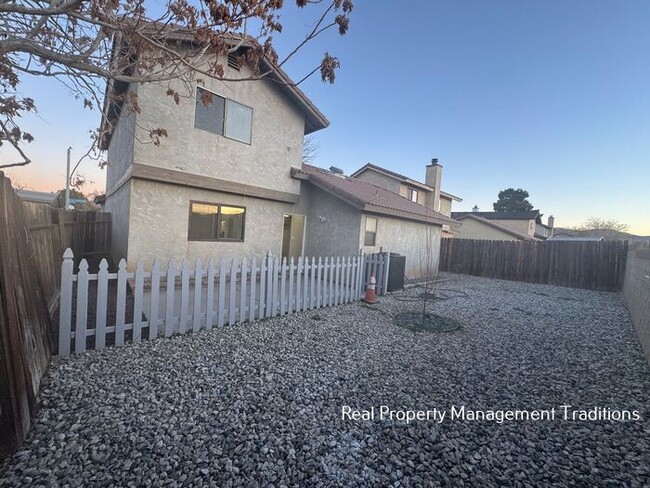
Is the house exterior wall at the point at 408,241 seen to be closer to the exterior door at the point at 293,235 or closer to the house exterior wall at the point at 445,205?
the exterior door at the point at 293,235

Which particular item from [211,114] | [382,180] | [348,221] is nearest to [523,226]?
[382,180]

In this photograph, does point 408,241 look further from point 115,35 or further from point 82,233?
point 82,233

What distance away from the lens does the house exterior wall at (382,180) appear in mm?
21766

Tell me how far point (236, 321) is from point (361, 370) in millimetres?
2961

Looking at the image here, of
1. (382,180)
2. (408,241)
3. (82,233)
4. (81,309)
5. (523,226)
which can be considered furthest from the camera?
(523,226)

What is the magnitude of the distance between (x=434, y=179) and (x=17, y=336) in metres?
23.4

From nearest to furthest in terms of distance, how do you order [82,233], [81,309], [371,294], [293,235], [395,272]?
[81,309] → [371,294] → [395,272] → [293,235] → [82,233]

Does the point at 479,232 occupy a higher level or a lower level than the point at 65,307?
higher

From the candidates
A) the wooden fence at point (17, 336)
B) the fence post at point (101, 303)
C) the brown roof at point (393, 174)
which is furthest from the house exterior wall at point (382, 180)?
the wooden fence at point (17, 336)

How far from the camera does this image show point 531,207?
4722cm

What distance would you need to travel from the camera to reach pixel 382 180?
2259 centimetres

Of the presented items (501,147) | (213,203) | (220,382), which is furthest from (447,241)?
(220,382)

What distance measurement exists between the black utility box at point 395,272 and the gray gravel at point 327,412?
3.86m

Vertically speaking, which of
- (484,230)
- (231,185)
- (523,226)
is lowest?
(231,185)
